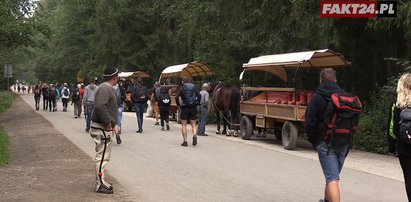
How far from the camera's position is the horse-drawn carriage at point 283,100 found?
14.4m

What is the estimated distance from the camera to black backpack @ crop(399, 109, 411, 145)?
234 inches

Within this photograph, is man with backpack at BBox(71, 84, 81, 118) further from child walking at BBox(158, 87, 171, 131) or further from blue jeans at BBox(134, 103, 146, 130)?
blue jeans at BBox(134, 103, 146, 130)

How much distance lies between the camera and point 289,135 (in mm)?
14477

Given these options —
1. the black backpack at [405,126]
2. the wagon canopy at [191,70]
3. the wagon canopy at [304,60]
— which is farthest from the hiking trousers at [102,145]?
the wagon canopy at [191,70]

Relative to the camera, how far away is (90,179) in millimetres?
9203

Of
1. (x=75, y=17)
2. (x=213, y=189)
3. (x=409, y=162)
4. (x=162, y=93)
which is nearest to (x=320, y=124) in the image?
(x=409, y=162)

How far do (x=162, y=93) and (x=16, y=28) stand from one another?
11509 mm

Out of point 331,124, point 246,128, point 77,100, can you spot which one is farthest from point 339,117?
point 77,100

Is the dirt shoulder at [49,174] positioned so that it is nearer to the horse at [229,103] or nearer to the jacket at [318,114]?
the jacket at [318,114]

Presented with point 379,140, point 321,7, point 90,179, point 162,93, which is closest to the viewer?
point 90,179

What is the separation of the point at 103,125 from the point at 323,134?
3.43 meters

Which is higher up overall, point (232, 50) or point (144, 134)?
point (232, 50)

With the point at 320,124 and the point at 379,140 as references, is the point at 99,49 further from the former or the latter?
the point at 320,124

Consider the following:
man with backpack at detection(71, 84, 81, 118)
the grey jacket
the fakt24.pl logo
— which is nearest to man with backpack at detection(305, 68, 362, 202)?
the grey jacket
